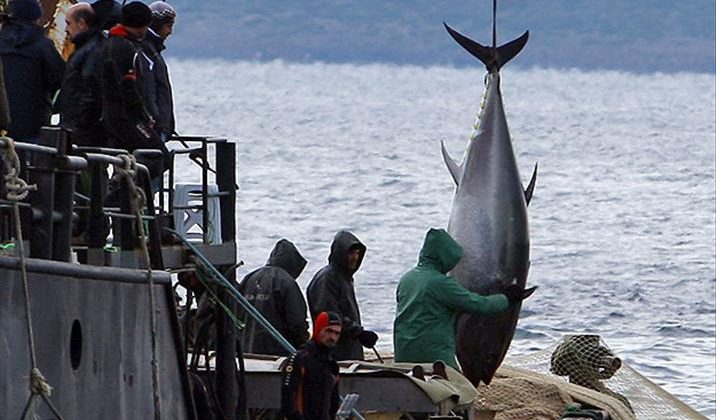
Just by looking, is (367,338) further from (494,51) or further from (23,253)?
(23,253)

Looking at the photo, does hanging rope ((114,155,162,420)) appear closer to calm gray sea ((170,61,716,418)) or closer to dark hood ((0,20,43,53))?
dark hood ((0,20,43,53))

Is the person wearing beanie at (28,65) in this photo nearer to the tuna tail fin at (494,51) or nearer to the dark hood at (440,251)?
the dark hood at (440,251)

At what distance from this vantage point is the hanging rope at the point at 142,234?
380 inches

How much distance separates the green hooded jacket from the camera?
41.7 ft

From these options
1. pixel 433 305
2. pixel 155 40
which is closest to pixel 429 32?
pixel 433 305

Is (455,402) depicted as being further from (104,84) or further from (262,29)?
(262,29)

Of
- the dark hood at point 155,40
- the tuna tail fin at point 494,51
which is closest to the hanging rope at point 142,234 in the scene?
the dark hood at point 155,40

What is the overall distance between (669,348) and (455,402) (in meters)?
14.8

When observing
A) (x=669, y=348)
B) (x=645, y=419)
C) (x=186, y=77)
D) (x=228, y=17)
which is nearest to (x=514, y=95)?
(x=186, y=77)

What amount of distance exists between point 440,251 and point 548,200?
36.2 m

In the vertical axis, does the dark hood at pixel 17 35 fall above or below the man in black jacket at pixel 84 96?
above

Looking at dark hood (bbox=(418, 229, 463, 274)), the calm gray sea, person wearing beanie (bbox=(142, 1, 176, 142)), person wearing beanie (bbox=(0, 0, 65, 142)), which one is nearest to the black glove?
dark hood (bbox=(418, 229, 463, 274))

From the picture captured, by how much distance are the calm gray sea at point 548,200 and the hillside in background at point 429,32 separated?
55.5 metres

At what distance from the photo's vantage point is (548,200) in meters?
48.8
